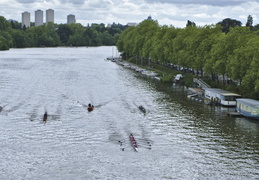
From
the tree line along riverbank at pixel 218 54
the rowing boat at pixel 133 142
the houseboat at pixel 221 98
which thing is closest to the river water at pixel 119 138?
the rowing boat at pixel 133 142

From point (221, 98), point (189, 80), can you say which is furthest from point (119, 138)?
point (189, 80)

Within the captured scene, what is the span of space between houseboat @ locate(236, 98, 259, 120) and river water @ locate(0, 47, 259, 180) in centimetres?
136

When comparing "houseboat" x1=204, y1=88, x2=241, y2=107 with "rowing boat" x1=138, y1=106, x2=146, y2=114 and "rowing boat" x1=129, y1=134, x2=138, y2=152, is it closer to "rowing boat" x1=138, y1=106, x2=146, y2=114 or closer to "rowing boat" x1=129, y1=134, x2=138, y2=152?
"rowing boat" x1=138, y1=106, x2=146, y2=114

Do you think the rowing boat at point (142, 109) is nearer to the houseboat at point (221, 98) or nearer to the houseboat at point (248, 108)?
the houseboat at point (221, 98)

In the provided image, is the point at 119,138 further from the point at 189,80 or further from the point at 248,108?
the point at 189,80

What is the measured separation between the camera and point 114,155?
191 ft

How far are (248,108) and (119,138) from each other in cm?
2902

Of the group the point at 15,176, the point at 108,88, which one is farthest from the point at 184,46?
the point at 15,176

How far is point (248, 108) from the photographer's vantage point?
80.9 m

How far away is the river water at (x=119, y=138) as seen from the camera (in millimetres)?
53219

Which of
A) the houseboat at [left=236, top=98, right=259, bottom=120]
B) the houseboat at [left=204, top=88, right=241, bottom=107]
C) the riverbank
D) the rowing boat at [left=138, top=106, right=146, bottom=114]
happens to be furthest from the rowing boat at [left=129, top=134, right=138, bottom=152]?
the riverbank

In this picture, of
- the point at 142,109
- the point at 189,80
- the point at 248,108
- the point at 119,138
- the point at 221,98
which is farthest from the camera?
the point at 189,80

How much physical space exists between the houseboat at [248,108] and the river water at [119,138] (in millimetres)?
1360

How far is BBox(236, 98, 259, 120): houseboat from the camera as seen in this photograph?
260 feet
